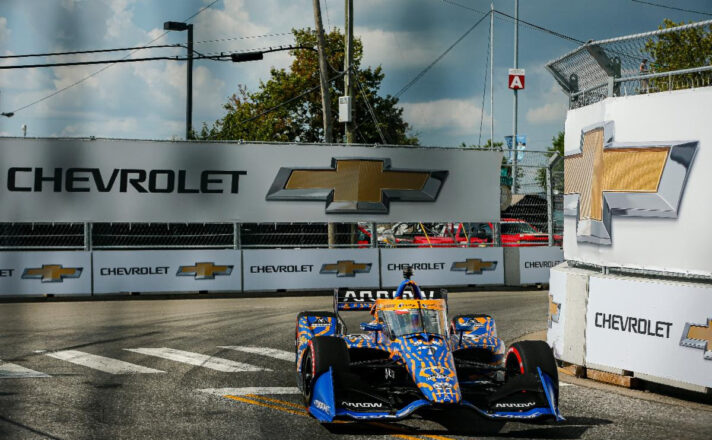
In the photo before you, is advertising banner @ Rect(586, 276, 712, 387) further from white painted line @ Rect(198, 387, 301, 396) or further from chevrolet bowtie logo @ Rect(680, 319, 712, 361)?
white painted line @ Rect(198, 387, 301, 396)

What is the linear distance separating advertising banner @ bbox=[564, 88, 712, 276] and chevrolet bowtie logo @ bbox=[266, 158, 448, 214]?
1067 cm

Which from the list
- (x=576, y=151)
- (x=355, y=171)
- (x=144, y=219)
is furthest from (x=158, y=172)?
(x=576, y=151)

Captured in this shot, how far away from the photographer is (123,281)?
2022 cm

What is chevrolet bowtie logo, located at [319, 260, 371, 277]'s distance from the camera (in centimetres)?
2148

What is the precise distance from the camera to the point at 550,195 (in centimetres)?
2312

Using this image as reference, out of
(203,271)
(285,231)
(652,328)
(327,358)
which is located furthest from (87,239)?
(652,328)

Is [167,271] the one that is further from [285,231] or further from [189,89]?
[189,89]

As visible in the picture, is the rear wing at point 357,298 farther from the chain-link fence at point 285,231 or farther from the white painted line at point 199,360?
the chain-link fence at point 285,231

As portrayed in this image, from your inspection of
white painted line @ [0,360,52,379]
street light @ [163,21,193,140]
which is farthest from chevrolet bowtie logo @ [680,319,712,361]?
street light @ [163,21,193,140]

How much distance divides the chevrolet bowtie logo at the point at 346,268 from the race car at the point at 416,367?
11.5m

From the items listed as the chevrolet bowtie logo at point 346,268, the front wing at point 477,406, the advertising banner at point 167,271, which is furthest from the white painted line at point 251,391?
the chevrolet bowtie logo at point 346,268

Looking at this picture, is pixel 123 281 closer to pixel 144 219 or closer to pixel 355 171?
pixel 144 219

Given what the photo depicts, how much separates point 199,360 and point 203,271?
9574 mm

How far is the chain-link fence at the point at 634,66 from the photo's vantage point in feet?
32.9
